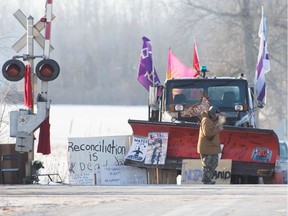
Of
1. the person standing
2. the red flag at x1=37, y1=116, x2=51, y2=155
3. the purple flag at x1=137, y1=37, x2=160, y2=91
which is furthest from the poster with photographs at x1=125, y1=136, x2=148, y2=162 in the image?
the purple flag at x1=137, y1=37, x2=160, y2=91

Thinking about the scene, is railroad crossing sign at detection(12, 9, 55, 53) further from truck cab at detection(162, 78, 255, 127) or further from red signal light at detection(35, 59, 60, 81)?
truck cab at detection(162, 78, 255, 127)

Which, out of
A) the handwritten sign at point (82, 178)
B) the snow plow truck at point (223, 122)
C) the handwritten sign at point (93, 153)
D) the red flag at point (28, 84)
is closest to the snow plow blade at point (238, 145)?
the snow plow truck at point (223, 122)

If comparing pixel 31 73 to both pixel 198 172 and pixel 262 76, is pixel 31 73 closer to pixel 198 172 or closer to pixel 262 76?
pixel 198 172

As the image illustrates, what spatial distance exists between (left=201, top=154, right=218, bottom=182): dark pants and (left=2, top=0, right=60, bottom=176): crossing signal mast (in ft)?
10.8

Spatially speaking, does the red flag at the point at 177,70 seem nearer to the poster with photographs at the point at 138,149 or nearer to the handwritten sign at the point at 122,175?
the poster with photographs at the point at 138,149

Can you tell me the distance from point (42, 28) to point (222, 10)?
78.5 ft

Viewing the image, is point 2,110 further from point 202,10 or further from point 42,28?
point 202,10

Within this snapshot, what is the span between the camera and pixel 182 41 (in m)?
41.9

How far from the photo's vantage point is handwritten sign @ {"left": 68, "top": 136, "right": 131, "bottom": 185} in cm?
2070

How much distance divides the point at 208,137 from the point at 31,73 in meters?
3.77

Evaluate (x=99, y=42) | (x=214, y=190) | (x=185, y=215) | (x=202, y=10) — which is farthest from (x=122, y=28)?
(x=185, y=215)

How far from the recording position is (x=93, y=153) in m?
20.8

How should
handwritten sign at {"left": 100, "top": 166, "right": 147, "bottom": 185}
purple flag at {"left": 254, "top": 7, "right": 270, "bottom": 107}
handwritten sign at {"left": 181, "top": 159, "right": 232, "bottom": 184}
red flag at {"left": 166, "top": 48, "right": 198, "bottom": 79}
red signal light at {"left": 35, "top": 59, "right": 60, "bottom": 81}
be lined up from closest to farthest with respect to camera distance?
red signal light at {"left": 35, "top": 59, "right": 60, "bottom": 81}
handwritten sign at {"left": 181, "top": 159, "right": 232, "bottom": 184}
handwritten sign at {"left": 100, "top": 166, "right": 147, "bottom": 185}
purple flag at {"left": 254, "top": 7, "right": 270, "bottom": 107}
red flag at {"left": 166, "top": 48, "right": 198, "bottom": 79}

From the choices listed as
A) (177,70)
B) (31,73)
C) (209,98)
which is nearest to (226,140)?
(209,98)
